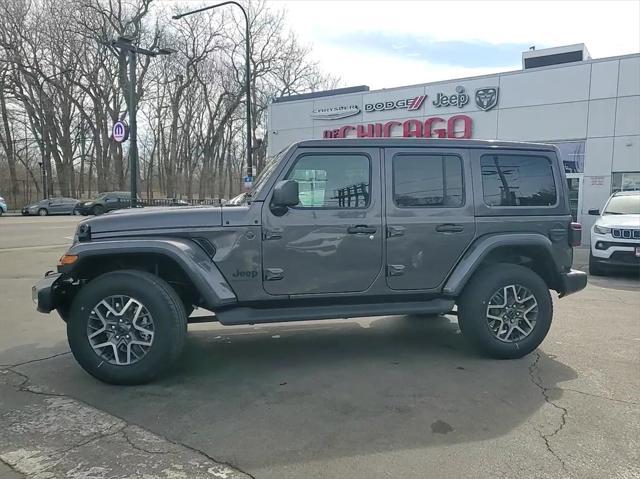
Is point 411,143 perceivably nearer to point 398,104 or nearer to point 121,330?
point 121,330

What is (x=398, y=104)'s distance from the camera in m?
19.9

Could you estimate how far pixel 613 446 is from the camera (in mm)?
3107

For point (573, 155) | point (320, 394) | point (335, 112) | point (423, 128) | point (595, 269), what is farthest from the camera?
point (335, 112)

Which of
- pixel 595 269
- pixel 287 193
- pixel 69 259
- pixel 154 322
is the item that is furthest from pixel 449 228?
pixel 595 269

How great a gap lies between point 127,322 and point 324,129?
18940 mm

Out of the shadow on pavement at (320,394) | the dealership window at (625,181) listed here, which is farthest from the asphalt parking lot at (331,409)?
the dealership window at (625,181)

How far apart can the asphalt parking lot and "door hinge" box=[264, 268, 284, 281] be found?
2.81 feet

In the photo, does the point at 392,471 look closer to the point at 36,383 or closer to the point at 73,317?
the point at 73,317

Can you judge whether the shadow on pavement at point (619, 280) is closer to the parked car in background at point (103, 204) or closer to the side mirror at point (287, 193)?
the side mirror at point (287, 193)

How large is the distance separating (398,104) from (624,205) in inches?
439

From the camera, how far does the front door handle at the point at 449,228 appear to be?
15.2 ft

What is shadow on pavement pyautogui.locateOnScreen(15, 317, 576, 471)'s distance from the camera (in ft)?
10.5

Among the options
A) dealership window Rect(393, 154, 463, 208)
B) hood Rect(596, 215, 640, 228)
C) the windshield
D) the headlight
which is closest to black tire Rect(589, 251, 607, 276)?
the headlight

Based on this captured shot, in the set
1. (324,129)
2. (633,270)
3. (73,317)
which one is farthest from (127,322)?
(324,129)
